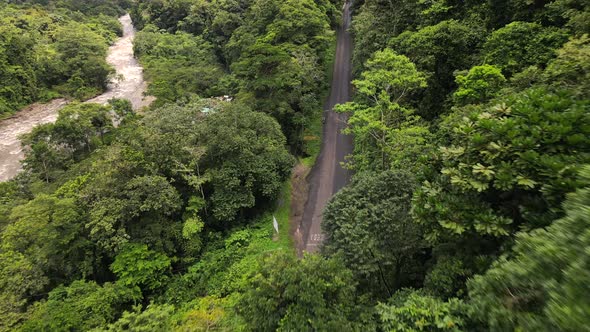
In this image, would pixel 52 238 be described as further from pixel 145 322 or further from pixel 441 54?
pixel 441 54

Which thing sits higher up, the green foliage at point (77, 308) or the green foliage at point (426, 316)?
the green foliage at point (426, 316)

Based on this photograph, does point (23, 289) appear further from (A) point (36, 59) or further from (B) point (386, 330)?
(A) point (36, 59)

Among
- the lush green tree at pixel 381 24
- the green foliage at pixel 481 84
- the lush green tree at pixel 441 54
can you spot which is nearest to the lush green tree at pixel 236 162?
the lush green tree at pixel 441 54

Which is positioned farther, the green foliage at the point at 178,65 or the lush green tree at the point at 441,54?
the green foliage at the point at 178,65

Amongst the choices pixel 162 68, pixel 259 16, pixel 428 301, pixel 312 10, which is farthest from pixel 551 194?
pixel 162 68

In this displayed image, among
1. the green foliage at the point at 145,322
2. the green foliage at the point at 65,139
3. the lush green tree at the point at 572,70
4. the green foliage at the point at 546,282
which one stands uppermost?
the lush green tree at the point at 572,70

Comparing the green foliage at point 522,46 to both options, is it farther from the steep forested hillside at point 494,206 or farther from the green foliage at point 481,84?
the green foliage at point 481,84
